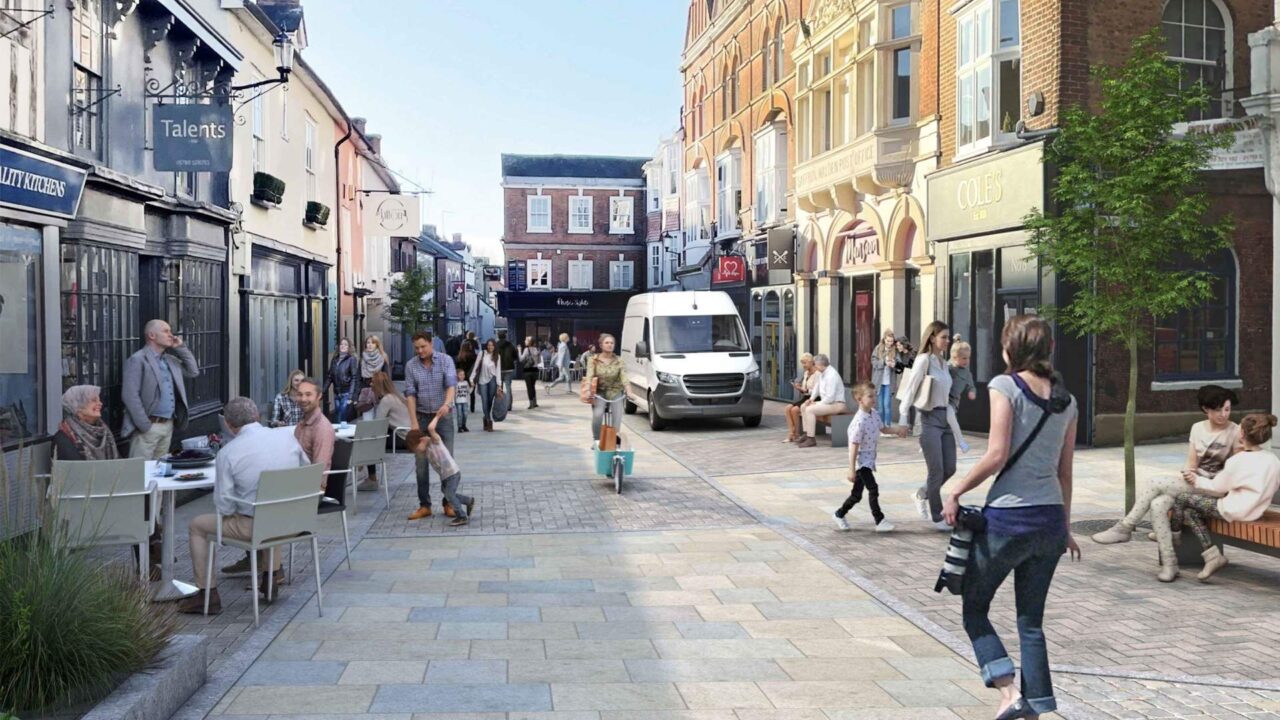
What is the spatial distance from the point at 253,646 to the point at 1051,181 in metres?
13.1

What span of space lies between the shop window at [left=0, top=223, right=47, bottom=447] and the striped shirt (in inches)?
129

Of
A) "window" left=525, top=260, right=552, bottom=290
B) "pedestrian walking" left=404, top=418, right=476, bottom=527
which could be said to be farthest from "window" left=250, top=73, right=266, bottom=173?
"window" left=525, top=260, right=552, bottom=290

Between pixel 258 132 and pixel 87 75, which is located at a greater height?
pixel 258 132

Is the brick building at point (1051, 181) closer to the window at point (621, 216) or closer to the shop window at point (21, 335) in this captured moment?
the shop window at point (21, 335)

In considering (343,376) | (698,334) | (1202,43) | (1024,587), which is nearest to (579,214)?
(698,334)

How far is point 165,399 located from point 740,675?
6701 mm

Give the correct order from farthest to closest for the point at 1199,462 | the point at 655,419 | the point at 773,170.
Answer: the point at 773,170, the point at 655,419, the point at 1199,462

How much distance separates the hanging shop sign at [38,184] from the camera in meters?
9.62

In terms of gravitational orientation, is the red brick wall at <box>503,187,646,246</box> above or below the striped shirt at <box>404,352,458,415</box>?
above

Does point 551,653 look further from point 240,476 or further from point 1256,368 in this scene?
point 1256,368

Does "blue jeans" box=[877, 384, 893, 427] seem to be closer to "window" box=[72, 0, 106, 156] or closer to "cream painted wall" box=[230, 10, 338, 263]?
"cream painted wall" box=[230, 10, 338, 263]

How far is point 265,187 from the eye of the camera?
67.3 ft

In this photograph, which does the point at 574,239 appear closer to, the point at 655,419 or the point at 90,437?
the point at 655,419

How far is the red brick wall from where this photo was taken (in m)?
61.3
